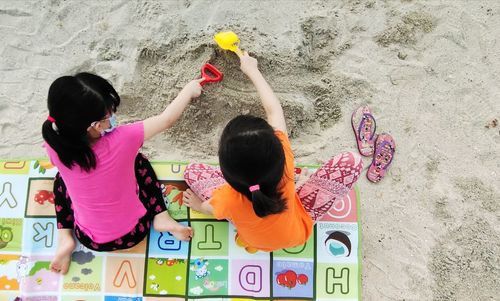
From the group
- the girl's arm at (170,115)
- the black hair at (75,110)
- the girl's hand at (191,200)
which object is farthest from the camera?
the girl's hand at (191,200)

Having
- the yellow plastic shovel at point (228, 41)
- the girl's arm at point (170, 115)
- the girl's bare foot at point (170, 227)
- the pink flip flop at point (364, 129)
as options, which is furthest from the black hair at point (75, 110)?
the pink flip flop at point (364, 129)

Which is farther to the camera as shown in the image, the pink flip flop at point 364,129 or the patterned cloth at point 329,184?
the pink flip flop at point 364,129

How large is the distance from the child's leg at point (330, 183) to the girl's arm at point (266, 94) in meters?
0.24

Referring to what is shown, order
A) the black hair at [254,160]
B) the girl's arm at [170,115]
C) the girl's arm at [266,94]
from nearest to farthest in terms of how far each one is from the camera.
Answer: the black hair at [254,160]
the girl's arm at [170,115]
the girl's arm at [266,94]

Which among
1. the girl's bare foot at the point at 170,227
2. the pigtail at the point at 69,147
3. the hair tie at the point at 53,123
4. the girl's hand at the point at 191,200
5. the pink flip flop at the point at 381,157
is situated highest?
the pink flip flop at the point at 381,157

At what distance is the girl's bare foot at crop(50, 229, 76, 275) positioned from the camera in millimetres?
1944

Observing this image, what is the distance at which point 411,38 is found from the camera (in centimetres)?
236

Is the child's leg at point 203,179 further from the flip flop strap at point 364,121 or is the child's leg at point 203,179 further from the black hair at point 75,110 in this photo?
the flip flop strap at point 364,121

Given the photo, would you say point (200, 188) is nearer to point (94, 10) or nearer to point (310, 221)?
point (310, 221)

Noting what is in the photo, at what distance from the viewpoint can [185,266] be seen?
198cm

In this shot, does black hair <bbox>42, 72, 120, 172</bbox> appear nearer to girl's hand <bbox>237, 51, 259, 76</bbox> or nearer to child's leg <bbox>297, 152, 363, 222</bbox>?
girl's hand <bbox>237, 51, 259, 76</bbox>

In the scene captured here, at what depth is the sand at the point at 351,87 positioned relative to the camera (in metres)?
2.08

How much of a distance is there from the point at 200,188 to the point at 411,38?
1327 mm

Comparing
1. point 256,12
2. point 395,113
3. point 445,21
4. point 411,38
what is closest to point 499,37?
point 445,21
